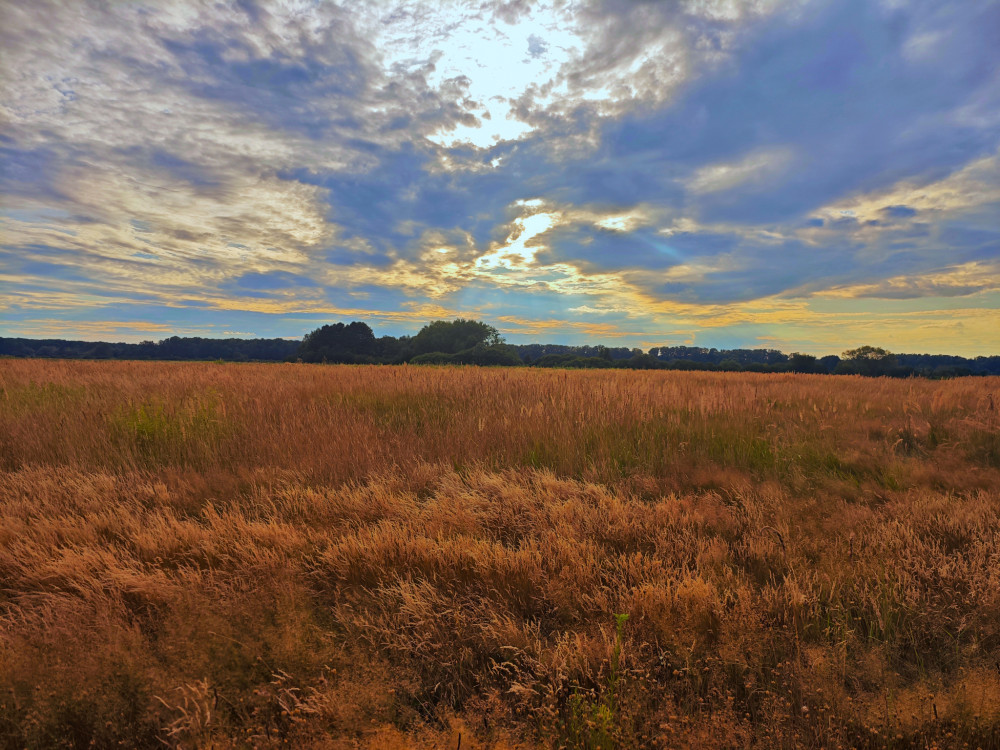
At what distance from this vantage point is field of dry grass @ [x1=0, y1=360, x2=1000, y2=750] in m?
1.60

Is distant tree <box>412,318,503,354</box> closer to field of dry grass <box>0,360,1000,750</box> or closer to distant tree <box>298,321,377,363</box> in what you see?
distant tree <box>298,321,377,363</box>

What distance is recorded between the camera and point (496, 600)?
7.41 ft

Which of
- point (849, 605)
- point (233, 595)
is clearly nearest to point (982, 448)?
point (849, 605)

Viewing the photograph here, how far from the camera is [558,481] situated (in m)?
3.80

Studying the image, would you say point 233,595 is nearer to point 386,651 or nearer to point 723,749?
point 386,651

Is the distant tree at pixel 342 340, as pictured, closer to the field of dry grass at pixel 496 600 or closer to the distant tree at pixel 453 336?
the distant tree at pixel 453 336

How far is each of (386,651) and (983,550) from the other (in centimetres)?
365

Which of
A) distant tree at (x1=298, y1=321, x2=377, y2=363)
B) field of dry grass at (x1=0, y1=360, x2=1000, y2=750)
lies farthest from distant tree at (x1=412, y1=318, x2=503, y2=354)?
field of dry grass at (x1=0, y1=360, x2=1000, y2=750)

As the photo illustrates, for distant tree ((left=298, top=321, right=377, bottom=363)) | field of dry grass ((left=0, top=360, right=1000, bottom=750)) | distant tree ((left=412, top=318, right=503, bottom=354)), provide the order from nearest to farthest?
field of dry grass ((left=0, top=360, right=1000, bottom=750)) → distant tree ((left=298, top=321, right=377, bottom=363)) → distant tree ((left=412, top=318, right=503, bottom=354))

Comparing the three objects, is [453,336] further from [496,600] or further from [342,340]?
[496,600]

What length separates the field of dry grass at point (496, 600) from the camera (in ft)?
5.24

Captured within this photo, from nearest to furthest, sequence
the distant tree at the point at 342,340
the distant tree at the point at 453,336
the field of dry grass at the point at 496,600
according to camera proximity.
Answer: the field of dry grass at the point at 496,600, the distant tree at the point at 342,340, the distant tree at the point at 453,336

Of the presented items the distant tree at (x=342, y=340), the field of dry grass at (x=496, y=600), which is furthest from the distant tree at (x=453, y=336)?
the field of dry grass at (x=496, y=600)

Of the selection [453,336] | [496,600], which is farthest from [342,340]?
[496,600]
